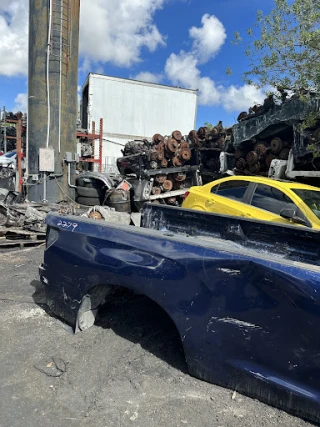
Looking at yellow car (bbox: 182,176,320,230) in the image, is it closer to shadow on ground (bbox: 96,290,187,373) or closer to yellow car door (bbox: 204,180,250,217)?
yellow car door (bbox: 204,180,250,217)

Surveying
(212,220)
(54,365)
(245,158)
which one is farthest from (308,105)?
(54,365)

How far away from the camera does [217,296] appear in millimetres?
2193

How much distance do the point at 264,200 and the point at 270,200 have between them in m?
0.11

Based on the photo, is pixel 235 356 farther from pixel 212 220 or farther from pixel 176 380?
pixel 212 220

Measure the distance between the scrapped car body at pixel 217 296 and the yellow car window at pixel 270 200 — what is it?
326 centimetres

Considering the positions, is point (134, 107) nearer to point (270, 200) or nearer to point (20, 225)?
Result: point (20, 225)

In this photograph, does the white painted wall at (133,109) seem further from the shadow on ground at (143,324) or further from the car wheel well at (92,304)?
the car wheel well at (92,304)

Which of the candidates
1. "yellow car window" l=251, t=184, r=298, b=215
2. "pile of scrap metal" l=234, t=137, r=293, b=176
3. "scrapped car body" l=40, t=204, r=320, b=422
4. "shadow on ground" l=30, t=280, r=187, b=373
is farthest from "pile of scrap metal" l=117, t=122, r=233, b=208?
"scrapped car body" l=40, t=204, r=320, b=422

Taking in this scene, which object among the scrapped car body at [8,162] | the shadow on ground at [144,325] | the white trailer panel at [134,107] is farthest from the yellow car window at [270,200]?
the white trailer panel at [134,107]

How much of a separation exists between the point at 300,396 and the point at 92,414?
127 cm

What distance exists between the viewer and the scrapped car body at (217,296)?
6.41ft

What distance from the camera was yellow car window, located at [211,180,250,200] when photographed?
20.0ft

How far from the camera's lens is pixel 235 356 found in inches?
85.1

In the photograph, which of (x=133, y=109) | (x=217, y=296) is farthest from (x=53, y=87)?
(x=133, y=109)
